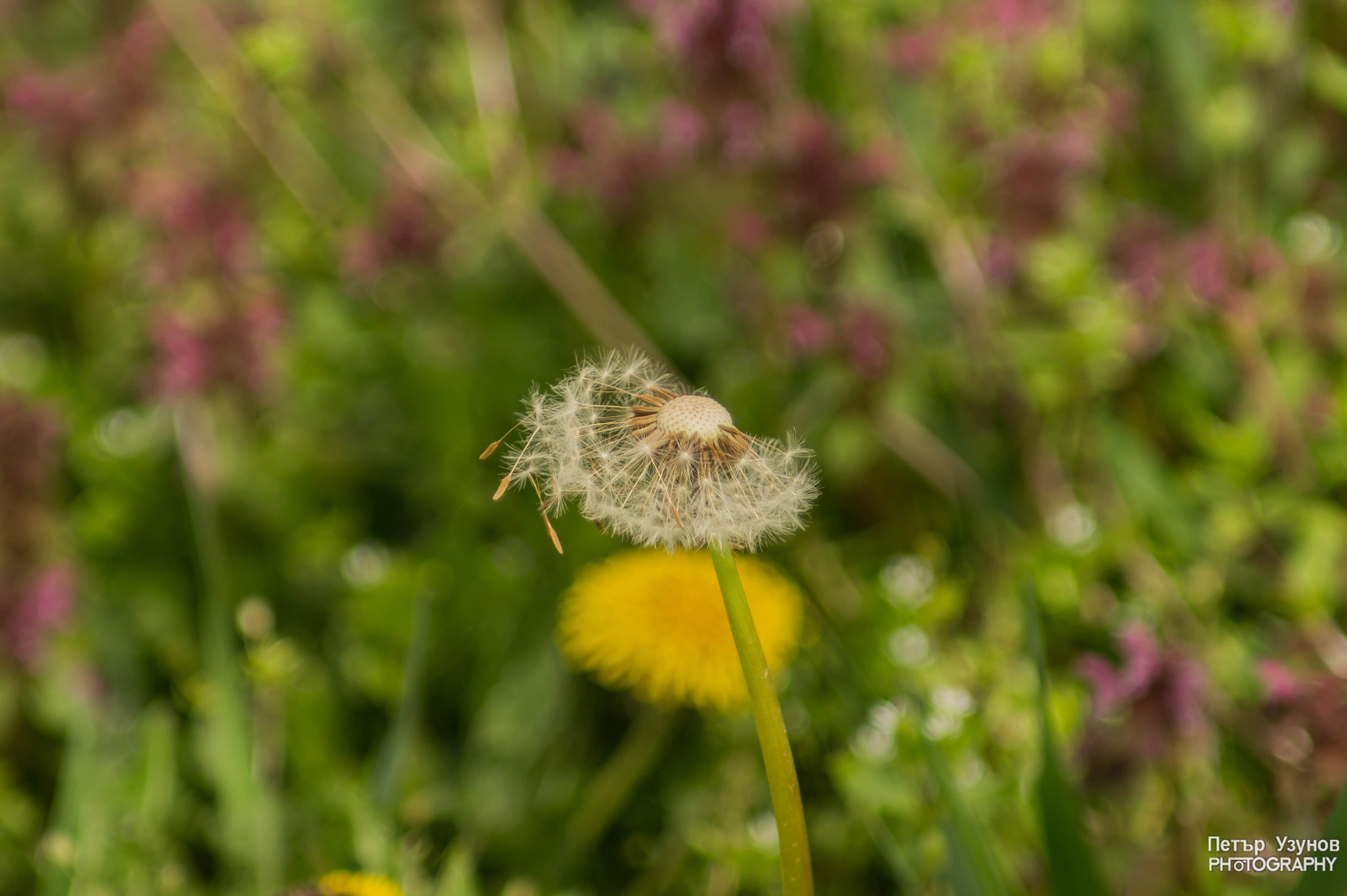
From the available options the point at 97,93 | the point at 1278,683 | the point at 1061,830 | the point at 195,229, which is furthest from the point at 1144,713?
the point at 97,93

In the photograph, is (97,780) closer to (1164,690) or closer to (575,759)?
(575,759)

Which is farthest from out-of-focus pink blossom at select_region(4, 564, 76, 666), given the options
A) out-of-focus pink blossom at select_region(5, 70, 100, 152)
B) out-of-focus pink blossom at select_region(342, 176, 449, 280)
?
out-of-focus pink blossom at select_region(5, 70, 100, 152)

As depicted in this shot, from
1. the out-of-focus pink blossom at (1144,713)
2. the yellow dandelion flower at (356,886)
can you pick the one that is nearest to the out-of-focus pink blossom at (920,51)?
the out-of-focus pink blossom at (1144,713)

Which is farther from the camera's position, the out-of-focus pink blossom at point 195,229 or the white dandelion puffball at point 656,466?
the out-of-focus pink blossom at point 195,229

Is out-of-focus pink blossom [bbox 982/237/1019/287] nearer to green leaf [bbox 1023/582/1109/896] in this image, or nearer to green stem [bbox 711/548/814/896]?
green leaf [bbox 1023/582/1109/896]

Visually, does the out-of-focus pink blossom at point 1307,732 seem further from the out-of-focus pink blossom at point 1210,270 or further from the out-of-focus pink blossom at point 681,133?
the out-of-focus pink blossom at point 681,133

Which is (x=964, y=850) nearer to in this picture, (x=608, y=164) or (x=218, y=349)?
(x=608, y=164)

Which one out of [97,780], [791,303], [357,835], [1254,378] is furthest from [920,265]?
[97,780]
